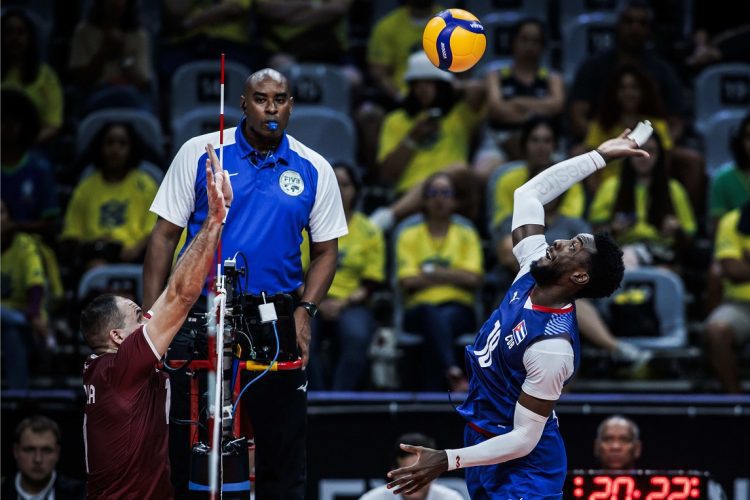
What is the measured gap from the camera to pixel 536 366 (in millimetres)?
6016

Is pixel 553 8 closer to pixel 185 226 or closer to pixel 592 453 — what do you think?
pixel 592 453

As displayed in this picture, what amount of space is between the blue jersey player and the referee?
2.89ft

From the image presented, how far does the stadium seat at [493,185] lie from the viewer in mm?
10828

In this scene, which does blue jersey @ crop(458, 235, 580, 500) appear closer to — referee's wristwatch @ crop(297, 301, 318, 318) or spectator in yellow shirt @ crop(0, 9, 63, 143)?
referee's wristwatch @ crop(297, 301, 318, 318)

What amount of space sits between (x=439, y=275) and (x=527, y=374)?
4.18 m

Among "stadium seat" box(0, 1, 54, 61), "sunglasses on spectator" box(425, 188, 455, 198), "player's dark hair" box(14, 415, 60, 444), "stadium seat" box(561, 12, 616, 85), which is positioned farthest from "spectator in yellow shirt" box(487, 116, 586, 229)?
"stadium seat" box(0, 1, 54, 61)

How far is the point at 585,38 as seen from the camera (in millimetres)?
12734

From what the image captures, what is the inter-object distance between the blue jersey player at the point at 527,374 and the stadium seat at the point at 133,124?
5403 millimetres

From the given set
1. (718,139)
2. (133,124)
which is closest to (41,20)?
(133,124)

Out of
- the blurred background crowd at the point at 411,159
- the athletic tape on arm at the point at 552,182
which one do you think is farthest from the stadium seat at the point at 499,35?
the athletic tape on arm at the point at 552,182

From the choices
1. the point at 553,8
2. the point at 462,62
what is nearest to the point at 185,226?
the point at 462,62

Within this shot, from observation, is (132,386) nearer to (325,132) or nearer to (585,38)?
(325,132)

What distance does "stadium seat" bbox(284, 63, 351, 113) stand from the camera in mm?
11797

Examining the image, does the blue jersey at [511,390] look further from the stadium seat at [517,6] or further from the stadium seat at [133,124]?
the stadium seat at [517,6]
